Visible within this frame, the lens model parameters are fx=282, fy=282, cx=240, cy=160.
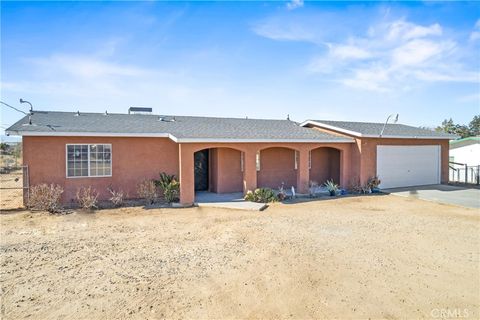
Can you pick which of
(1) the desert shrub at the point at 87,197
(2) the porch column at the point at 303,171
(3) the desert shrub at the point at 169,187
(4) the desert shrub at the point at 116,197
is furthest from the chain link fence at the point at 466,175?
(1) the desert shrub at the point at 87,197

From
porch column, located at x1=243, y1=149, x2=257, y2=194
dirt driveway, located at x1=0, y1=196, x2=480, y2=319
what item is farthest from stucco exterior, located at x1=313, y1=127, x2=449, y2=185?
porch column, located at x1=243, y1=149, x2=257, y2=194

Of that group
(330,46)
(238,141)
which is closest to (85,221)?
(238,141)

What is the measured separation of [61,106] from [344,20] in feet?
51.5

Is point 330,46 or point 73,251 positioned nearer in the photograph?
point 73,251

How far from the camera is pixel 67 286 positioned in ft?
16.3

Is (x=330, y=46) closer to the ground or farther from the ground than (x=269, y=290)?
farther from the ground

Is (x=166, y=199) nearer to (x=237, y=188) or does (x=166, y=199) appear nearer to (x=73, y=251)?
(x=237, y=188)

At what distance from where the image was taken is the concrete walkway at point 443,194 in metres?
12.5

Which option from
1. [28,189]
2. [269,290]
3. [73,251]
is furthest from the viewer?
[28,189]

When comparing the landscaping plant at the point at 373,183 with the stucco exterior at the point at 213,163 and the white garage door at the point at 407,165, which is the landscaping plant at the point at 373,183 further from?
the white garage door at the point at 407,165

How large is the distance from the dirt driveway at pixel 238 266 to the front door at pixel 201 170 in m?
5.42

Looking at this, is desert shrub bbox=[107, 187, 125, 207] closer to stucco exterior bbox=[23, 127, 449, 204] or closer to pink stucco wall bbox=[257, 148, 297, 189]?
stucco exterior bbox=[23, 127, 449, 204]

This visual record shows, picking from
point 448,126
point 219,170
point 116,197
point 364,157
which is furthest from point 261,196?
point 448,126

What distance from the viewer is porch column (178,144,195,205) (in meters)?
12.0
